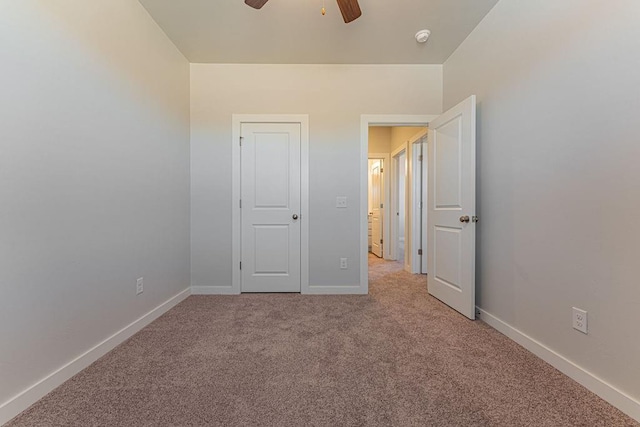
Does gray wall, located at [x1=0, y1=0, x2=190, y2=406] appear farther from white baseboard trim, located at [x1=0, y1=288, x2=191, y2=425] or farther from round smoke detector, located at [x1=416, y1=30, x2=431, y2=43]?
round smoke detector, located at [x1=416, y1=30, x2=431, y2=43]

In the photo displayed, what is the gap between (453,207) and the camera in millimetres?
2475

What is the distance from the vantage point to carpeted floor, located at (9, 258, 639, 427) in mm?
1188

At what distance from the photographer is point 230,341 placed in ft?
6.16

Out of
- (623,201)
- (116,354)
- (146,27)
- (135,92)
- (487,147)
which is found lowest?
(116,354)

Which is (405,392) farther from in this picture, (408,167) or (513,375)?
(408,167)

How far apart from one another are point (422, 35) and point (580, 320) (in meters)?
2.46

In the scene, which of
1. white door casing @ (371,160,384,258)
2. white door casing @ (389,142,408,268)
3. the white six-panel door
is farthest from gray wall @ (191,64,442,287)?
white door casing @ (371,160,384,258)

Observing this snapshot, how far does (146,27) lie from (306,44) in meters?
1.35

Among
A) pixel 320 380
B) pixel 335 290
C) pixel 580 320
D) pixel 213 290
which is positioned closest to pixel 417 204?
pixel 335 290

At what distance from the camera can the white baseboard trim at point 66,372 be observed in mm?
1182

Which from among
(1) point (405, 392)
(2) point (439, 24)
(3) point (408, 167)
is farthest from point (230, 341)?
(3) point (408, 167)

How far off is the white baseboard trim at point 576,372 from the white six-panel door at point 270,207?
1.97 metres

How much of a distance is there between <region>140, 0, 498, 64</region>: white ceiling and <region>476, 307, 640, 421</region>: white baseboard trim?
Result: 97.6 inches

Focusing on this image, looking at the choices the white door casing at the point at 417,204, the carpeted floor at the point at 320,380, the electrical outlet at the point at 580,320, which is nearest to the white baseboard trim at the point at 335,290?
the carpeted floor at the point at 320,380
